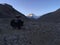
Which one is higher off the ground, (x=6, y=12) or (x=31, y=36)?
(x=6, y=12)

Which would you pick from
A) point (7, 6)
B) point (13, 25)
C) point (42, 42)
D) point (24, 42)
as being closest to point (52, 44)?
point (42, 42)

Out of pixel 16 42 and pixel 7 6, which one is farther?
pixel 7 6

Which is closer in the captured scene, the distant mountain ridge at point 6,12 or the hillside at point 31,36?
the hillside at point 31,36

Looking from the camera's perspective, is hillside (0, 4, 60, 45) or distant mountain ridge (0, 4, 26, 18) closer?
hillside (0, 4, 60, 45)

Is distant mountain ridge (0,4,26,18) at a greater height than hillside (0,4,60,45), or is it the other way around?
distant mountain ridge (0,4,26,18)

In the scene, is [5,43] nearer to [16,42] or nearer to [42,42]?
[16,42]

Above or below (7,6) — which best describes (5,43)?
below

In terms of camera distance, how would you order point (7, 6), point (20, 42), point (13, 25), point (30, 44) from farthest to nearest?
1. point (7, 6)
2. point (13, 25)
3. point (20, 42)
4. point (30, 44)

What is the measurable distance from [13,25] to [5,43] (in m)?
12.9

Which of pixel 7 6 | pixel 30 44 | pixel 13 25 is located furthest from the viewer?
pixel 7 6

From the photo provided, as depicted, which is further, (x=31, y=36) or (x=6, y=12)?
(x=6, y=12)

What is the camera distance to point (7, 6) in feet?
401

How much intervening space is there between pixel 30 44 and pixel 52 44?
1.35 m

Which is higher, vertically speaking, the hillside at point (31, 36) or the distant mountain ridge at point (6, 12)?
the distant mountain ridge at point (6, 12)
